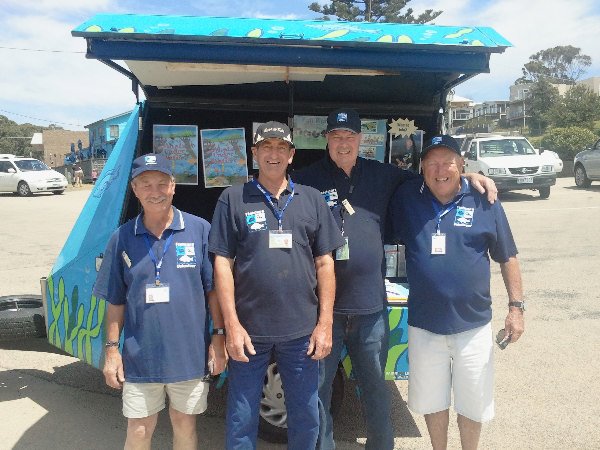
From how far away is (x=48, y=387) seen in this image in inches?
161

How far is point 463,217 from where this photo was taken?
267cm

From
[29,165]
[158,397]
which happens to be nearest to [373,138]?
[158,397]

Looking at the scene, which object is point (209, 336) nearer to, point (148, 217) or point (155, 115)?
point (148, 217)

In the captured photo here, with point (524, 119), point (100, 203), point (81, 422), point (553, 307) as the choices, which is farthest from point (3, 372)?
point (524, 119)

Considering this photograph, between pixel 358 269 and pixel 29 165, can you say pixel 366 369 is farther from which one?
pixel 29 165

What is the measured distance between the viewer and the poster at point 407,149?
169 inches

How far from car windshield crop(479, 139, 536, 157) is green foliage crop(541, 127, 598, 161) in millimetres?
12591

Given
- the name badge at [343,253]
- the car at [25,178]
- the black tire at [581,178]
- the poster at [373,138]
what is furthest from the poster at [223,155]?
the car at [25,178]

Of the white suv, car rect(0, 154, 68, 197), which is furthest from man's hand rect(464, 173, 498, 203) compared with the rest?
car rect(0, 154, 68, 197)

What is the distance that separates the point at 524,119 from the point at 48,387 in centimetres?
6811

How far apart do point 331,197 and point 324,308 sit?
0.61 metres

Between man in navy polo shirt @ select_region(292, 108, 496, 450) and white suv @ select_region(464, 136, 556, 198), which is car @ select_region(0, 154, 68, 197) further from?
man in navy polo shirt @ select_region(292, 108, 496, 450)

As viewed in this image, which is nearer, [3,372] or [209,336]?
[209,336]

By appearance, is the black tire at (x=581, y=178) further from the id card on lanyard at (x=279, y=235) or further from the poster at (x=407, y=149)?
the id card on lanyard at (x=279, y=235)
